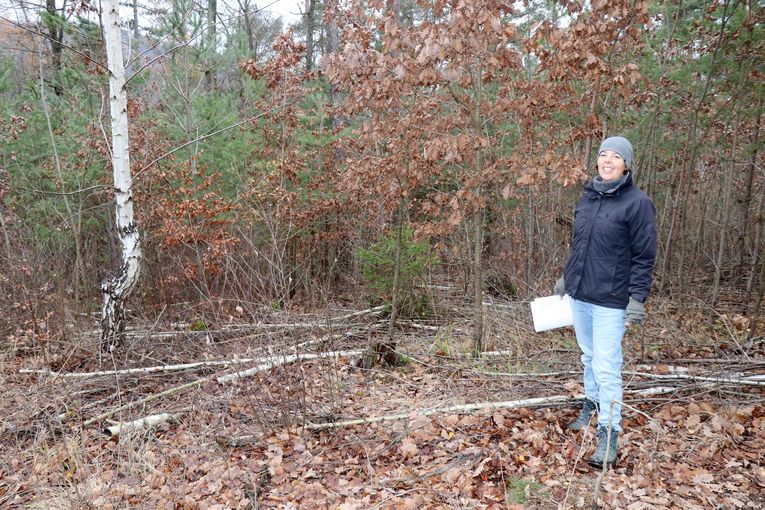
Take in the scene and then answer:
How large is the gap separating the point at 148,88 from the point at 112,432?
8043mm

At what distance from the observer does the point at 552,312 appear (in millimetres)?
3869

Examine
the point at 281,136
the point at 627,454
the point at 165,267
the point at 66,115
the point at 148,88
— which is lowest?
the point at 627,454

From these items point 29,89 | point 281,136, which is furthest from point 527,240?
point 29,89

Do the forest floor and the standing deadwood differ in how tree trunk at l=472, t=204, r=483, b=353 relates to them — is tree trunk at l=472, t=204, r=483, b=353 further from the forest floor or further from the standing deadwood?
the standing deadwood

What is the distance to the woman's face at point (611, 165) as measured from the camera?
10.7ft

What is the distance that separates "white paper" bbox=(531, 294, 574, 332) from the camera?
382cm

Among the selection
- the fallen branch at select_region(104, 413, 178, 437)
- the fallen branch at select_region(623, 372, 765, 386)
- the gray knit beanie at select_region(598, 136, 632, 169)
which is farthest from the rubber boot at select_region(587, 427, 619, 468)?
the fallen branch at select_region(104, 413, 178, 437)

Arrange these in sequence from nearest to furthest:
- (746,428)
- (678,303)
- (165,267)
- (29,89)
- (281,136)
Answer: (746,428) < (678,303) < (165,267) < (281,136) < (29,89)

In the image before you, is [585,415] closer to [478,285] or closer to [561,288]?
[561,288]

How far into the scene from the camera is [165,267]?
8750 mm

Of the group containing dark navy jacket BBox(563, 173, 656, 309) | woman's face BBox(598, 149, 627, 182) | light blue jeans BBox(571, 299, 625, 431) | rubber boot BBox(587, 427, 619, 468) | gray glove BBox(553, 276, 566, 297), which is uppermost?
woman's face BBox(598, 149, 627, 182)

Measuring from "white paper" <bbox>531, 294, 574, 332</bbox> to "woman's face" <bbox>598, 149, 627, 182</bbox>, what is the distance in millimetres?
985

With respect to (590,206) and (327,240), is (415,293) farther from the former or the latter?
(590,206)

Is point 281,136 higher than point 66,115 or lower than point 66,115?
lower
